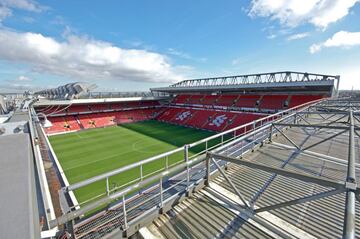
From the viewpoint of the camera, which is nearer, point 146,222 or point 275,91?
point 146,222

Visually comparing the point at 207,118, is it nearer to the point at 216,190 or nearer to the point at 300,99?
the point at 300,99

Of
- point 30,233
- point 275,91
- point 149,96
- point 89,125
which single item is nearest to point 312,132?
point 30,233

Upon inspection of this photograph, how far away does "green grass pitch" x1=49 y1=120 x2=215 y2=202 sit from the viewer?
13.6 meters

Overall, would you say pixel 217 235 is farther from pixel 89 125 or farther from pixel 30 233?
pixel 89 125

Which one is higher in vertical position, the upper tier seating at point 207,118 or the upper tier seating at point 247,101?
the upper tier seating at point 247,101

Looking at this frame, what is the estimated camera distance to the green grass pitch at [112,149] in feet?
44.6

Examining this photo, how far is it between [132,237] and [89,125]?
32.0 m

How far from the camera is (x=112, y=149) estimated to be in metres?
20.5

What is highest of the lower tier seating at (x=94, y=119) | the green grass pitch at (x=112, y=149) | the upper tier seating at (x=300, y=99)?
the upper tier seating at (x=300, y=99)

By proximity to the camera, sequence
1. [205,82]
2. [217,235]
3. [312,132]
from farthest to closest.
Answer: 1. [205,82]
2. [312,132]
3. [217,235]

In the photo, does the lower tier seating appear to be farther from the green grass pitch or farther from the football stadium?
the football stadium

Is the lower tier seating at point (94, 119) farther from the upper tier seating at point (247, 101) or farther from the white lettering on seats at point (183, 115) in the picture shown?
the upper tier seating at point (247, 101)

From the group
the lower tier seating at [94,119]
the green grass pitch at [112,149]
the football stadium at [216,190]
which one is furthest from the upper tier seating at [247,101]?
the lower tier seating at [94,119]

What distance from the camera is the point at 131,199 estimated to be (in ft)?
13.9
